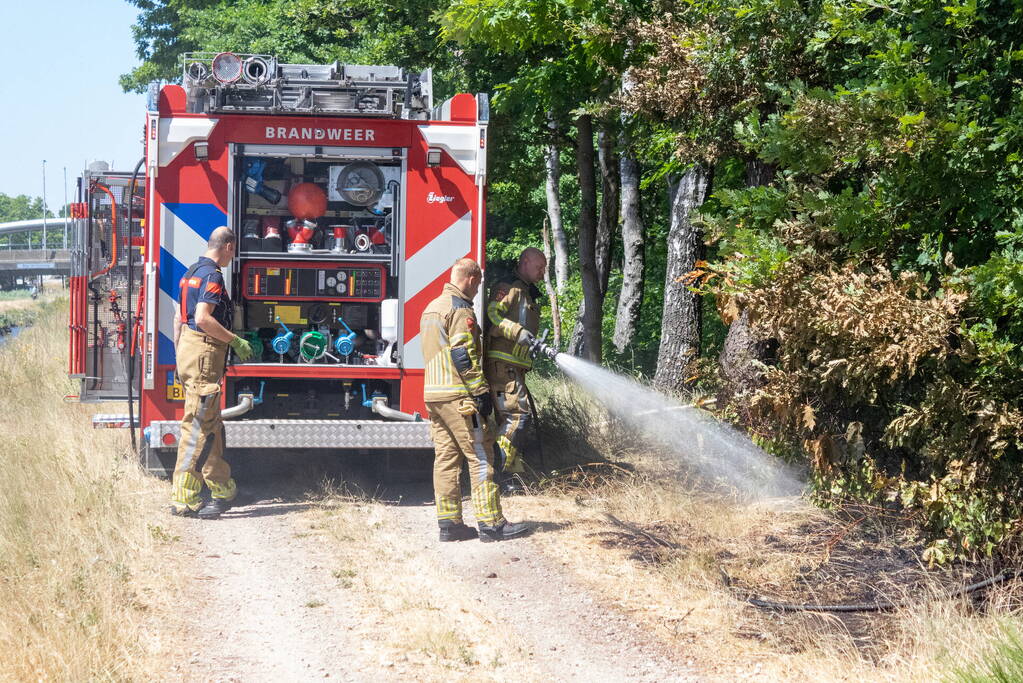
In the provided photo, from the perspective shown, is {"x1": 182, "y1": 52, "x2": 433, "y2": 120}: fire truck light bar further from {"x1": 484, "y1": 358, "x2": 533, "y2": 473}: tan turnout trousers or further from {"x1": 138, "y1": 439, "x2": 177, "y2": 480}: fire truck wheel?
{"x1": 138, "y1": 439, "x2": 177, "y2": 480}: fire truck wheel

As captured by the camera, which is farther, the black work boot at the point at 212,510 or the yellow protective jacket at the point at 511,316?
the yellow protective jacket at the point at 511,316

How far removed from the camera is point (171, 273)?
26.1 ft

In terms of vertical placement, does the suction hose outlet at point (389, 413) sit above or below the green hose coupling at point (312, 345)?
below

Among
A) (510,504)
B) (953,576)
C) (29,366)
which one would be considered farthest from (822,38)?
(29,366)

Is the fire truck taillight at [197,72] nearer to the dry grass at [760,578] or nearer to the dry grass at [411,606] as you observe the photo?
the dry grass at [411,606]

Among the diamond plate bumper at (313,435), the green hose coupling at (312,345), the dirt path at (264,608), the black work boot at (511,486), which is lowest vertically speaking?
the black work boot at (511,486)

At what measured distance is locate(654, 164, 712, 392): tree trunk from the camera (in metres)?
11.1

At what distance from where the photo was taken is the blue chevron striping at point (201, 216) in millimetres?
7926

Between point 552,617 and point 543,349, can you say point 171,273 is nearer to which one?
point 543,349

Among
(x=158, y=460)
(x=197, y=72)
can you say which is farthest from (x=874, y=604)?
(x=197, y=72)

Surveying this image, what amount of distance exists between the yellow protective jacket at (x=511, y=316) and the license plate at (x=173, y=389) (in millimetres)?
2227

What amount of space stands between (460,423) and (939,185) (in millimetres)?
3241

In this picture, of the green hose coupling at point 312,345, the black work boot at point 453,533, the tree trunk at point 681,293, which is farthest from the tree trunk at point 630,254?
the black work boot at point 453,533

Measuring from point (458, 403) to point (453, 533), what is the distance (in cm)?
83
